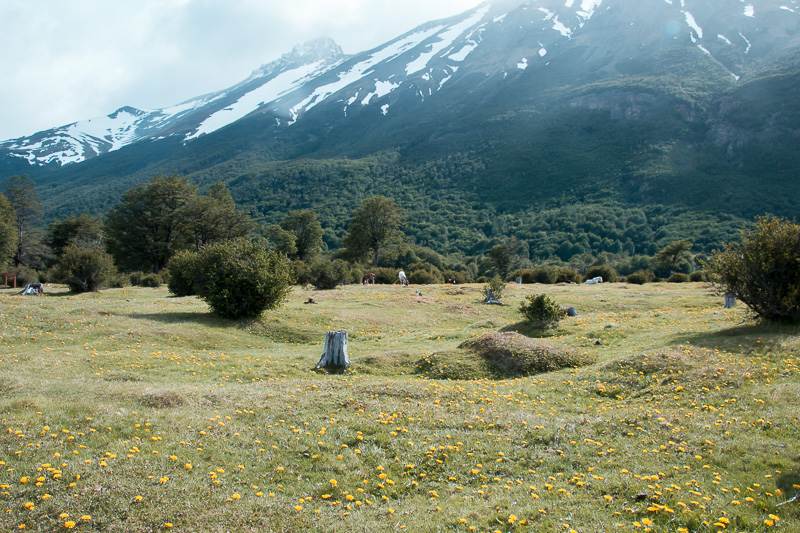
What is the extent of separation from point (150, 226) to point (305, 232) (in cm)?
2419

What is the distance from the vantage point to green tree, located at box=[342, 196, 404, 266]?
3059 inches

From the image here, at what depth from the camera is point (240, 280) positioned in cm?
2425

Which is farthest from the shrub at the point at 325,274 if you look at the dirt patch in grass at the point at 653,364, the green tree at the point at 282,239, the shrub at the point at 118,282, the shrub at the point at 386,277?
the dirt patch in grass at the point at 653,364

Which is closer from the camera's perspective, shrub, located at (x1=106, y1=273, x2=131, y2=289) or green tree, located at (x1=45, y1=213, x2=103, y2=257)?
shrub, located at (x1=106, y1=273, x2=131, y2=289)

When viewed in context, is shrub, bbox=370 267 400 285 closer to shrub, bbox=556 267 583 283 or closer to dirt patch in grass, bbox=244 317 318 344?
shrub, bbox=556 267 583 283

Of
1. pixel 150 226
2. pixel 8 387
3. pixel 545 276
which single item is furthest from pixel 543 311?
pixel 150 226

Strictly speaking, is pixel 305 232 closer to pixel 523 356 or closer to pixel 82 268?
pixel 82 268

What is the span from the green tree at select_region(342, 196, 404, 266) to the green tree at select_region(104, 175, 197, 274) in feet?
86.4

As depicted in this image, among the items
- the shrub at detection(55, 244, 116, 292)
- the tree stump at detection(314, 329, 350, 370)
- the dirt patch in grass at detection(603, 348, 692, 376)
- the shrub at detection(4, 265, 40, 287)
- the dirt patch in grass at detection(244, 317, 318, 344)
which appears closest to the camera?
the dirt patch in grass at detection(603, 348, 692, 376)

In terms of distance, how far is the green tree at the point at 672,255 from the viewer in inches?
2840

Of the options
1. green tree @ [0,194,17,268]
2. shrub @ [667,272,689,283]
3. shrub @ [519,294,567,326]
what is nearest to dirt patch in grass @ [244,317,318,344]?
shrub @ [519,294,567,326]

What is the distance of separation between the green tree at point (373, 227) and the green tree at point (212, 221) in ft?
58.6

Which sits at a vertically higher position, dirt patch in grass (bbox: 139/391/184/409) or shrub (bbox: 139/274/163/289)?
shrub (bbox: 139/274/163/289)

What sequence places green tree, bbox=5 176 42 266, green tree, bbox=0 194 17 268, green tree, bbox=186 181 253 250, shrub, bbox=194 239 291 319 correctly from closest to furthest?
1. shrub, bbox=194 239 291 319
2. green tree, bbox=0 194 17 268
3. green tree, bbox=186 181 253 250
4. green tree, bbox=5 176 42 266
